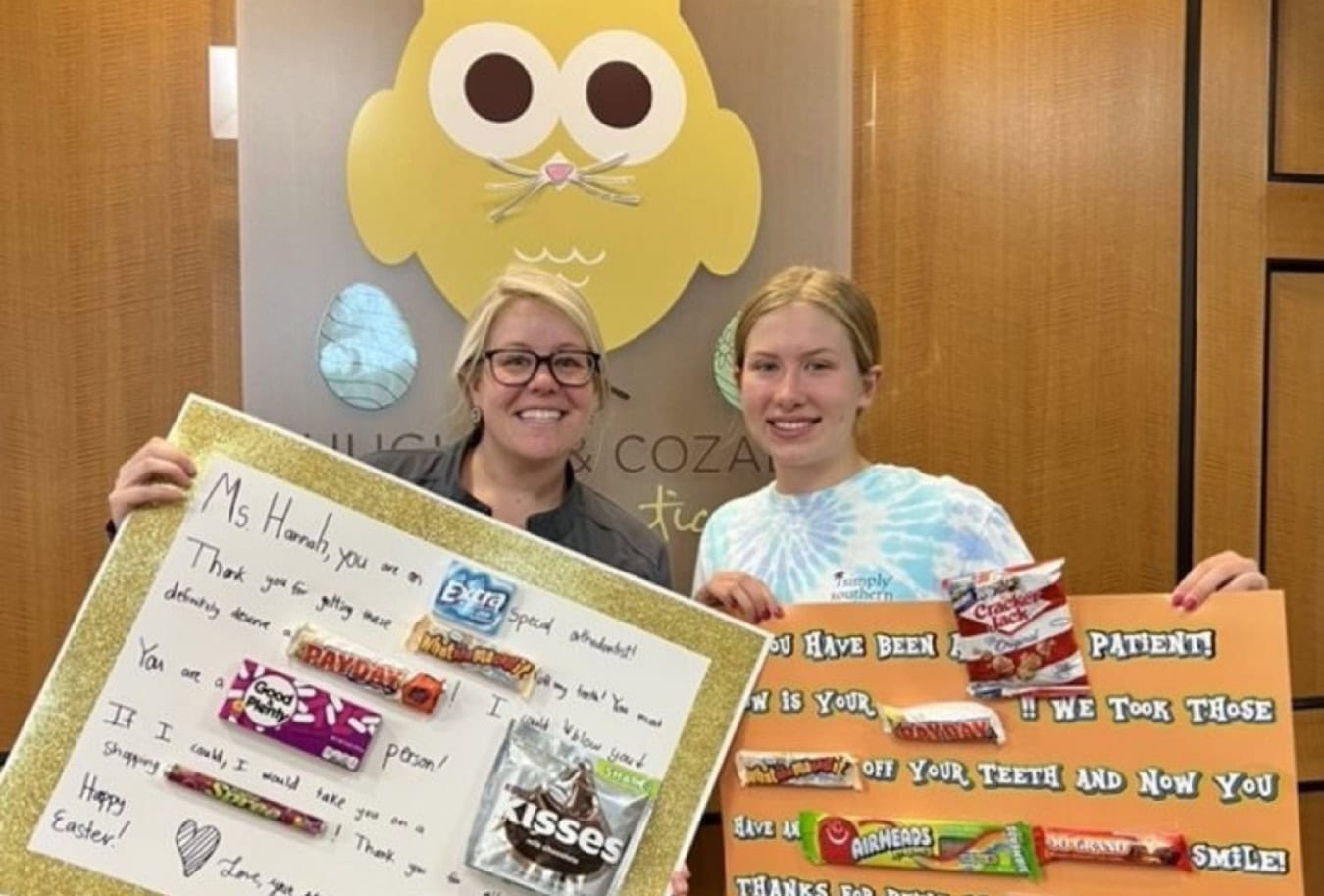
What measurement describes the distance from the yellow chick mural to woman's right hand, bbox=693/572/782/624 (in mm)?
501

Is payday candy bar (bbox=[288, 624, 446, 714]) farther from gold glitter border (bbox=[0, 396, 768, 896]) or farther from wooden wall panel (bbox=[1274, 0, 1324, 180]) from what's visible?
Result: wooden wall panel (bbox=[1274, 0, 1324, 180])

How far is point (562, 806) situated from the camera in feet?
3.42

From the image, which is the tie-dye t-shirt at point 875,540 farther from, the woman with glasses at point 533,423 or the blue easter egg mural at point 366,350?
the blue easter egg mural at point 366,350

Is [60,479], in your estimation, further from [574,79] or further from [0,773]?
[574,79]

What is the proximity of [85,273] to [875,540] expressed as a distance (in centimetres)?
106

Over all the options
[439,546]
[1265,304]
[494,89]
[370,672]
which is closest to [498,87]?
[494,89]

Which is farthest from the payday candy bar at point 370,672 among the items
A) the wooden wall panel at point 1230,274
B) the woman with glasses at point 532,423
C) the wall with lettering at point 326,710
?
the wooden wall panel at point 1230,274

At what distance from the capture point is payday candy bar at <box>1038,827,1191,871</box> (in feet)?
3.42

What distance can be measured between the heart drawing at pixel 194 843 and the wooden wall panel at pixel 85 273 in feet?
2.00

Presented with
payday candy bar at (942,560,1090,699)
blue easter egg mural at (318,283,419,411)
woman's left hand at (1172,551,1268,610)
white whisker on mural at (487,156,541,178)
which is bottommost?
payday candy bar at (942,560,1090,699)

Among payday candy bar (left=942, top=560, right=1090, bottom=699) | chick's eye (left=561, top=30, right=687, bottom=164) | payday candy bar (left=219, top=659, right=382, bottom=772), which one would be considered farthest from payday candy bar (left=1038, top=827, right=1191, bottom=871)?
chick's eye (left=561, top=30, right=687, bottom=164)

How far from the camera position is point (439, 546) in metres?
1.07

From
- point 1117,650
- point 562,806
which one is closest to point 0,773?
point 562,806

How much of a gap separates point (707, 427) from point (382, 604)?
64 centimetres
